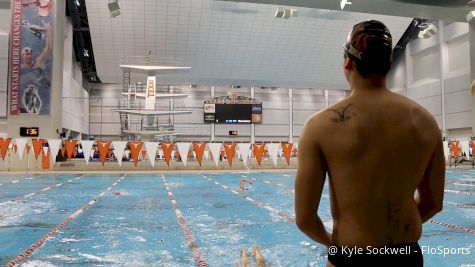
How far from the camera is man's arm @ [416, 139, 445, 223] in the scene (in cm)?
138

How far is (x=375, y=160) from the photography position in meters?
1.26

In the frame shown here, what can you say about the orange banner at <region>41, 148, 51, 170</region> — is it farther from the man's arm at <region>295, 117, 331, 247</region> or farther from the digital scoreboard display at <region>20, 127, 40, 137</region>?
the man's arm at <region>295, 117, 331, 247</region>

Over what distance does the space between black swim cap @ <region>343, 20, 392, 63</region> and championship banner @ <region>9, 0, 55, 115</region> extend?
2137cm

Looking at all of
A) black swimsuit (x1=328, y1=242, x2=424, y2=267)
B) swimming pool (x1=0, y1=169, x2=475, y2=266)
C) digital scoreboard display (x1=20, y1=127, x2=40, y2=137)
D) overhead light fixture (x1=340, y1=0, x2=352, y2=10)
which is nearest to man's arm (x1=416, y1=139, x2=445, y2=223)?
black swimsuit (x1=328, y1=242, x2=424, y2=267)

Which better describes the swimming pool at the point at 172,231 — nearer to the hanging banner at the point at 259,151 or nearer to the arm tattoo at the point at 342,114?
the arm tattoo at the point at 342,114

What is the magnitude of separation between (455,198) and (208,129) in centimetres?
2976

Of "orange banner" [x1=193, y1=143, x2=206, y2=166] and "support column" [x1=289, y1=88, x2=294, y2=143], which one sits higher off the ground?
"support column" [x1=289, y1=88, x2=294, y2=143]

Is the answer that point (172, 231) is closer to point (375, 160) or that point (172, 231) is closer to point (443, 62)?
point (375, 160)

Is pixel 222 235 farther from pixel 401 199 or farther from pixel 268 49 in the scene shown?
pixel 268 49

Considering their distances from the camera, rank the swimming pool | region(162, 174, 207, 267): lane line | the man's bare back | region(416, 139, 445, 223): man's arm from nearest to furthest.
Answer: the man's bare back → region(416, 139, 445, 223): man's arm → region(162, 174, 207, 267): lane line → the swimming pool

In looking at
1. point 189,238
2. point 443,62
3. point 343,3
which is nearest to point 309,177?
point 189,238

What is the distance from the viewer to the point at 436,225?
5.90 m

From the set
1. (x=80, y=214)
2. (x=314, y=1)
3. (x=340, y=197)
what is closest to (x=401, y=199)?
(x=340, y=197)

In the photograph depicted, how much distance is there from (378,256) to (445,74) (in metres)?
32.6
